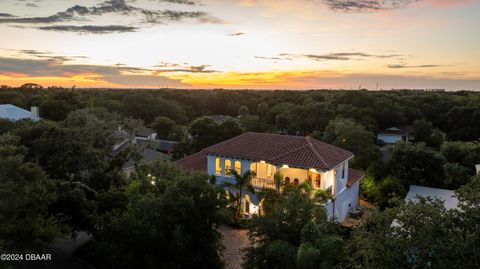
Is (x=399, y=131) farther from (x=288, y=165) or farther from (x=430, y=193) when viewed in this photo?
(x=288, y=165)

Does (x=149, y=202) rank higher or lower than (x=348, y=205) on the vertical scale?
higher

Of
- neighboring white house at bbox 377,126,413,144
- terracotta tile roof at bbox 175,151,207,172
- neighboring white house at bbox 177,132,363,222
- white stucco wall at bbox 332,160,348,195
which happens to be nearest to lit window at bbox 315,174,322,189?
neighboring white house at bbox 177,132,363,222

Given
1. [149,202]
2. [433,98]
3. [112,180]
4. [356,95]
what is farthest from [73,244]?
[433,98]

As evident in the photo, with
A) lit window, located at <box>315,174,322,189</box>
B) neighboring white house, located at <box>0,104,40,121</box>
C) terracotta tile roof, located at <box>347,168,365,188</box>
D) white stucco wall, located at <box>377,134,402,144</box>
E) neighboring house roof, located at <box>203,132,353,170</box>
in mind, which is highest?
neighboring white house, located at <box>0,104,40,121</box>

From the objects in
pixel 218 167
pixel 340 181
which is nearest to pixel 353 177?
pixel 340 181

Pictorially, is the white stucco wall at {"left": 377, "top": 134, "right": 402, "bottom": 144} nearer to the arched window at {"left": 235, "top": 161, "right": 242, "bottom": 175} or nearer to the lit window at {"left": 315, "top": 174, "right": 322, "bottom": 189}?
the lit window at {"left": 315, "top": 174, "right": 322, "bottom": 189}

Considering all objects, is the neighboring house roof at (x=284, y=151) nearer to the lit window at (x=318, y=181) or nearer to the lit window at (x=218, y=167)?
the lit window at (x=218, y=167)

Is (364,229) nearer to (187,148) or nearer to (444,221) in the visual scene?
(444,221)

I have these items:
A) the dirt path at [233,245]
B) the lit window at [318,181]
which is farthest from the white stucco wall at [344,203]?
the dirt path at [233,245]
